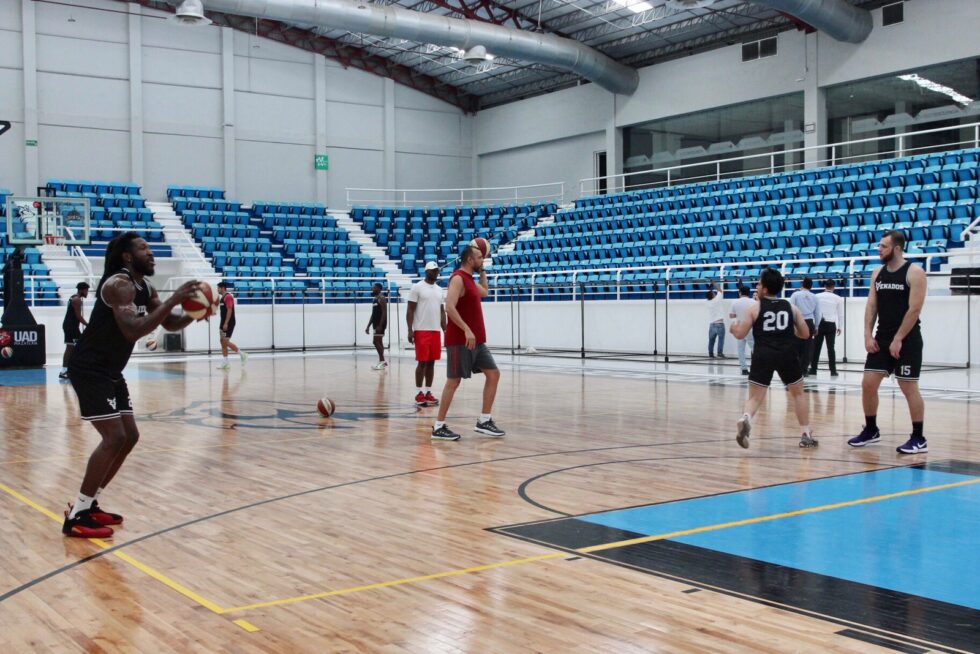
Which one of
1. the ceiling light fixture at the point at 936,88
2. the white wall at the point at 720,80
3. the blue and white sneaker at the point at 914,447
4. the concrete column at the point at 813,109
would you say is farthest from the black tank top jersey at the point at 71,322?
the ceiling light fixture at the point at 936,88

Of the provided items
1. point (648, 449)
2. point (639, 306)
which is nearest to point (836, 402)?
point (648, 449)

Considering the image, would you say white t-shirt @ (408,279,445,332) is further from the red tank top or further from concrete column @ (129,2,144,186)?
concrete column @ (129,2,144,186)

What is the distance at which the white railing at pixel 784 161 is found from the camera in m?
26.3

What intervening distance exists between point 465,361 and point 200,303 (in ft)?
14.2

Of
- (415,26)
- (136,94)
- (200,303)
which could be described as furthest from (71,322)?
(136,94)

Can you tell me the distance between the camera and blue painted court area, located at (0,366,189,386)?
1778cm

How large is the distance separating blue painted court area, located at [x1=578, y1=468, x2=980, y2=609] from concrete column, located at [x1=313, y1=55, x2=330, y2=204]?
32403 millimetres

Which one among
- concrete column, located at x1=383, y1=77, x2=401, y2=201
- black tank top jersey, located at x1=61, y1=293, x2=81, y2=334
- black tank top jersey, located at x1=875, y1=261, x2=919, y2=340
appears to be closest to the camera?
black tank top jersey, located at x1=875, y1=261, x2=919, y2=340

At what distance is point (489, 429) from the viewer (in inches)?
402

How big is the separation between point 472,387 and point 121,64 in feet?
78.2

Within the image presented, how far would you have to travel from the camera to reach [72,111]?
33.0m

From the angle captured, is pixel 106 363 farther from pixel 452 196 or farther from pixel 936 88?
pixel 452 196

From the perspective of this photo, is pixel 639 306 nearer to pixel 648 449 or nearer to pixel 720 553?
pixel 648 449

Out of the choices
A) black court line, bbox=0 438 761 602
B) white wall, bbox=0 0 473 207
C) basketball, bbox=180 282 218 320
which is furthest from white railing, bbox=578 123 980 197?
basketball, bbox=180 282 218 320
